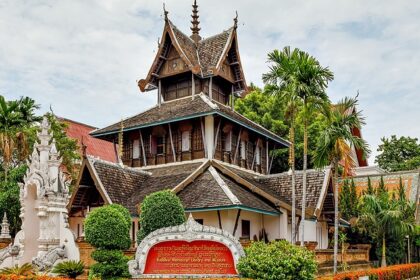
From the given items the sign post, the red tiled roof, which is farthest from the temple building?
the red tiled roof

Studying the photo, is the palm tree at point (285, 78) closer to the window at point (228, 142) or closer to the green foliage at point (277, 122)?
the window at point (228, 142)

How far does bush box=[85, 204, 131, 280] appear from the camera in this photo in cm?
1638

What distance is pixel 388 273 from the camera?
23.7m

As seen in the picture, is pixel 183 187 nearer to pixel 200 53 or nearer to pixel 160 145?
pixel 160 145

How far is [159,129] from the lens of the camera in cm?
2858

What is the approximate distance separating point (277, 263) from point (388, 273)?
36.0 ft

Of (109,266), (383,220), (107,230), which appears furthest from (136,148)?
(109,266)

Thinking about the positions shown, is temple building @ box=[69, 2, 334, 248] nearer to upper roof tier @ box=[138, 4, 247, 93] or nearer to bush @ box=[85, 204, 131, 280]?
upper roof tier @ box=[138, 4, 247, 93]

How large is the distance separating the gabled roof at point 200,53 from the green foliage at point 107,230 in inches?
549

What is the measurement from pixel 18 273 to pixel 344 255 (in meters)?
14.7

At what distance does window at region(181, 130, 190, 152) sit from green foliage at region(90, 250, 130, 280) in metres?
11.8

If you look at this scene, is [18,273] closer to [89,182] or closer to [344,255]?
[89,182]

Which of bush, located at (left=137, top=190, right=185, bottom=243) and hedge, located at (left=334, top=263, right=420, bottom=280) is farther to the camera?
hedge, located at (left=334, top=263, right=420, bottom=280)

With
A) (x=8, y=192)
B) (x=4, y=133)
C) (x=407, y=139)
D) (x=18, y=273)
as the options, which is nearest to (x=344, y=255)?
(x=18, y=273)
